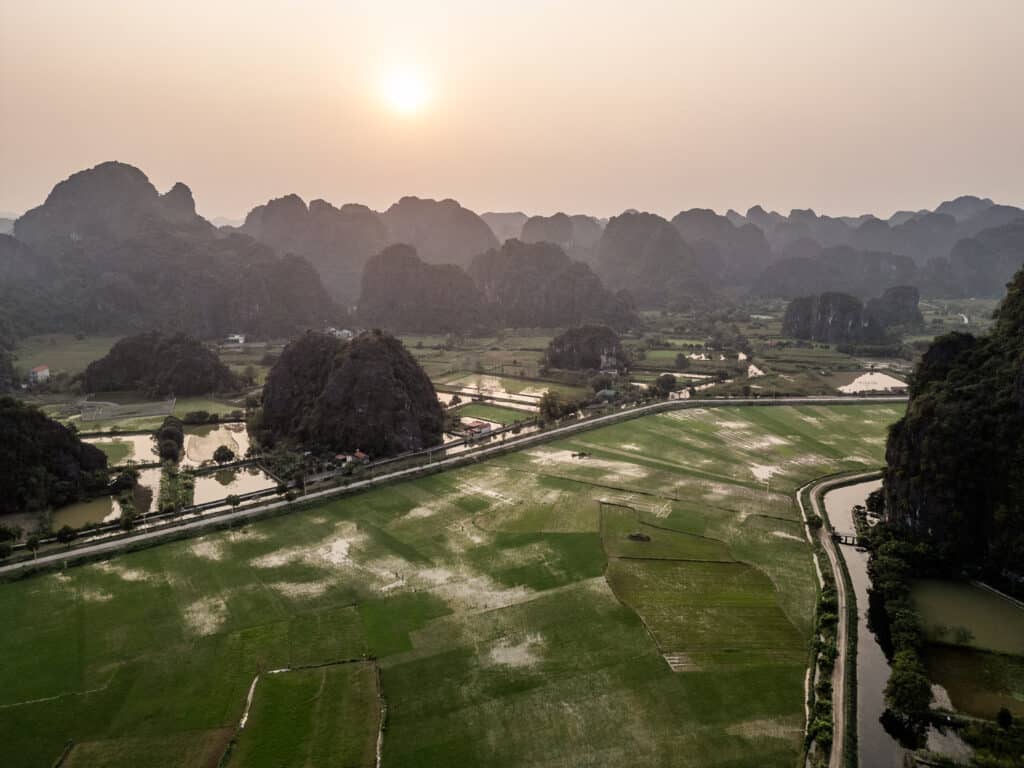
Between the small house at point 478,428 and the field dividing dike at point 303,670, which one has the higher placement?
the small house at point 478,428

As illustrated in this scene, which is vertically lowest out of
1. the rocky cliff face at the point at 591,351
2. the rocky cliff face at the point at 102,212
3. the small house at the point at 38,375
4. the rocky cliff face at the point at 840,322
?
the small house at the point at 38,375

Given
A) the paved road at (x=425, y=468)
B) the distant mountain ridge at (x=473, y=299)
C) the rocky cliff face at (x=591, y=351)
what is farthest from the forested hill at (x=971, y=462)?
the distant mountain ridge at (x=473, y=299)

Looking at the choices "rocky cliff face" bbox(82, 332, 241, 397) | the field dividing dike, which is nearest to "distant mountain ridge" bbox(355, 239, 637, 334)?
"rocky cliff face" bbox(82, 332, 241, 397)

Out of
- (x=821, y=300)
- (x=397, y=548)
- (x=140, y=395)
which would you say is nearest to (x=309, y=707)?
(x=397, y=548)

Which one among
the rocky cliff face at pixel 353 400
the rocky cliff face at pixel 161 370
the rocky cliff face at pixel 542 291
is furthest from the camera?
the rocky cliff face at pixel 542 291

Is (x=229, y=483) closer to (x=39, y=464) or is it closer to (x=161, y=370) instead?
(x=39, y=464)

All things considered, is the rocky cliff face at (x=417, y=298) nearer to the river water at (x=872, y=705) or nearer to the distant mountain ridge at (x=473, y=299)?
the distant mountain ridge at (x=473, y=299)
